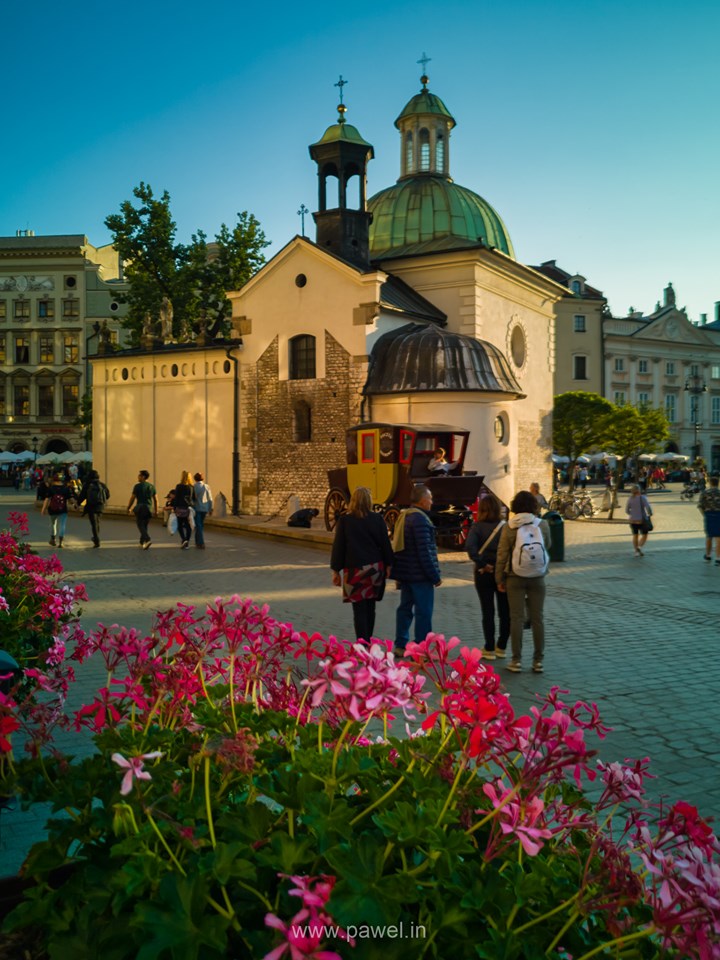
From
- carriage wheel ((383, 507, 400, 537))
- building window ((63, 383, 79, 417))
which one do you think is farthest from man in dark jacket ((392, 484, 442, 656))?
building window ((63, 383, 79, 417))

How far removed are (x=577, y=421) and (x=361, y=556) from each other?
35.6 metres

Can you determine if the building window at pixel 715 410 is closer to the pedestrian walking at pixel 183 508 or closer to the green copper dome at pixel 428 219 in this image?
the green copper dome at pixel 428 219

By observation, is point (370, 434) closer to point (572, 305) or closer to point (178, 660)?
point (178, 660)

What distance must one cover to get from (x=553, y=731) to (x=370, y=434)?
18048 mm

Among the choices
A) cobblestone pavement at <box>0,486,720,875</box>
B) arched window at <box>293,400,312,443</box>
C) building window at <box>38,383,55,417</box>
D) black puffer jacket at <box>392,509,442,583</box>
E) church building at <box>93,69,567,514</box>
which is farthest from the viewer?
building window at <box>38,383,55,417</box>

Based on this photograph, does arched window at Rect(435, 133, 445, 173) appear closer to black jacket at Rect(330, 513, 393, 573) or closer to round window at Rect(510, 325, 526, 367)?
round window at Rect(510, 325, 526, 367)

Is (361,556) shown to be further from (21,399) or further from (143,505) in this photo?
(21,399)

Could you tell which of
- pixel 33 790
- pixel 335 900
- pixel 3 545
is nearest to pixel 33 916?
pixel 33 790

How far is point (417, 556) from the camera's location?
8.36m

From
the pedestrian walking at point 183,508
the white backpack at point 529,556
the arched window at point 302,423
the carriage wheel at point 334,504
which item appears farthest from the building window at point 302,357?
the white backpack at point 529,556

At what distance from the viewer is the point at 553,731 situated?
215 centimetres

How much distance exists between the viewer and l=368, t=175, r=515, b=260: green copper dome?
1244 inches

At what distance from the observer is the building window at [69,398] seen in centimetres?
6262

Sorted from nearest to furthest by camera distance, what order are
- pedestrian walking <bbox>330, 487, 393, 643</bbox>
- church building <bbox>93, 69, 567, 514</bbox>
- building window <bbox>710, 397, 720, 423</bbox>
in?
pedestrian walking <bbox>330, 487, 393, 643</bbox> < church building <bbox>93, 69, 567, 514</bbox> < building window <bbox>710, 397, 720, 423</bbox>
